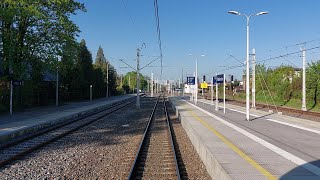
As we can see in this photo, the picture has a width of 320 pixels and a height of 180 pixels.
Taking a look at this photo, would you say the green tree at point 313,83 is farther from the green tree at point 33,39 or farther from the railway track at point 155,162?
the railway track at point 155,162

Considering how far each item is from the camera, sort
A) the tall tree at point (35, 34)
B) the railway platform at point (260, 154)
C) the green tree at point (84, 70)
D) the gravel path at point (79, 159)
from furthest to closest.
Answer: the green tree at point (84, 70) → the tall tree at point (35, 34) → the gravel path at point (79, 159) → the railway platform at point (260, 154)

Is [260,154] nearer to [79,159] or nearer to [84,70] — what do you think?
[79,159]

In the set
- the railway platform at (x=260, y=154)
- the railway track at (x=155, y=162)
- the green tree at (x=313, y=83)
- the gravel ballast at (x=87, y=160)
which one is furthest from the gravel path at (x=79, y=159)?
the green tree at (x=313, y=83)

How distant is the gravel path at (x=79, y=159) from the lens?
9.98 metres

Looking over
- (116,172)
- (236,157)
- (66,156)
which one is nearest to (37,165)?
(66,156)

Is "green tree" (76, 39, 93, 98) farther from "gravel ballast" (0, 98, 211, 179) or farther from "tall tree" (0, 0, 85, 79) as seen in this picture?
"gravel ballast" (0, 98, 211, 179)

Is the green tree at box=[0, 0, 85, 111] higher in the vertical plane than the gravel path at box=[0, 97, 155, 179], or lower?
higher

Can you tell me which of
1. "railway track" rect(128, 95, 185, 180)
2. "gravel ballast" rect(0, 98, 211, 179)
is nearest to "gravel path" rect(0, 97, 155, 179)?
"gravel ballast" rect(0, 98, 211, 179)

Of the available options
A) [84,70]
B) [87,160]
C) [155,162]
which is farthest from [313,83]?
[84,70]

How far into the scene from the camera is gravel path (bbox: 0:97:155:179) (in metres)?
9.98

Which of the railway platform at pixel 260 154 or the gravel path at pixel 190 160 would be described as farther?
the gravel path at pixel 190 160

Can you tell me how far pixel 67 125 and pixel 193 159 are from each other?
40.2 feet

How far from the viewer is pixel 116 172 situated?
10414 mm

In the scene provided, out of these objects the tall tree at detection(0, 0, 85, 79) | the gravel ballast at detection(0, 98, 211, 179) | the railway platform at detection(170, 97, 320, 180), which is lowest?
the gravel ballast at detection(0, 98, 211, 179)
